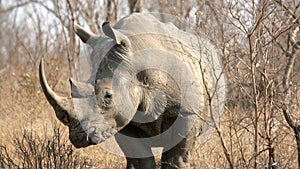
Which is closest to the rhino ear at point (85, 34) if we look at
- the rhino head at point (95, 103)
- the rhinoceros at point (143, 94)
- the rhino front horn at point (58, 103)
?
the rhinoceros at point (143, 94)

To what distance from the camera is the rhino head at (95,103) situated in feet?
11.1

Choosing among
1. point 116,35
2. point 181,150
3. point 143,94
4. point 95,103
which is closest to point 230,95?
point 181,150

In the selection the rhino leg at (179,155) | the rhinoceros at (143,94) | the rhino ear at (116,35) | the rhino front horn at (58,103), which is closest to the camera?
the rhino front horn at (58,103)

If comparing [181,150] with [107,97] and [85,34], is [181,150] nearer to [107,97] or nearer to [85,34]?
[107,97]

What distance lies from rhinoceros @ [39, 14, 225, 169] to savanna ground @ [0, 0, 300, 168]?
0.19 metres

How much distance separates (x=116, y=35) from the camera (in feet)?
12.2

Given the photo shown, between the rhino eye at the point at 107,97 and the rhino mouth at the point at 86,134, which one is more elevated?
the rhino eye at the point at 107,97

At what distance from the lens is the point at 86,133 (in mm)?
3451

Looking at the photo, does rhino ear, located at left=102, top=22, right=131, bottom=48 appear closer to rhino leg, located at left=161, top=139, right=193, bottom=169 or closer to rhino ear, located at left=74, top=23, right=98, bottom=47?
rhino ear, located at left=74, top=23, right=98, bottom=47

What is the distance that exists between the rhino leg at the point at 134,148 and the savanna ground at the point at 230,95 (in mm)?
368

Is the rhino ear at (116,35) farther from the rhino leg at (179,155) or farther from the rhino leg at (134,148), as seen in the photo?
the rhino leg at (179,155)

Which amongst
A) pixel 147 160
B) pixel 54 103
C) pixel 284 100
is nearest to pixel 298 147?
pixel 284 100

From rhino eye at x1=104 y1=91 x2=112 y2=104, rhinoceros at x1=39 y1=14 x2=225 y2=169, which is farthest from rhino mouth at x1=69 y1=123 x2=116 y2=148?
rhino eye at x1=104 y1=91 x2=112 y2=104

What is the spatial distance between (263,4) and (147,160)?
1.56 m
